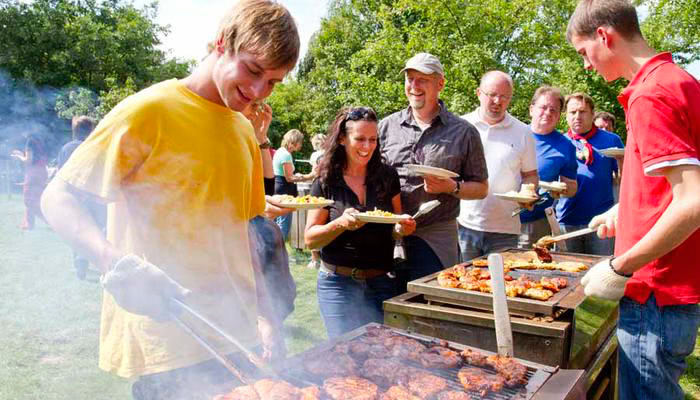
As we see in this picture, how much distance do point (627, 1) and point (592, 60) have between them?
0.30 metres

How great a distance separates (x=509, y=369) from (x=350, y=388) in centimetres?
68

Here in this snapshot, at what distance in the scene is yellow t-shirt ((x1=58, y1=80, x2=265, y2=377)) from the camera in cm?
154

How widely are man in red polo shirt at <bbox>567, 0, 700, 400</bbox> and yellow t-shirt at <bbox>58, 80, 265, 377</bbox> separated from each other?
5.73ft

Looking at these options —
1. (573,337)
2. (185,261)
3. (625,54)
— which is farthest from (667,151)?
(185,261)

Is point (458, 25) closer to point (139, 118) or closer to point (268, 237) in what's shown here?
point (268, 237)

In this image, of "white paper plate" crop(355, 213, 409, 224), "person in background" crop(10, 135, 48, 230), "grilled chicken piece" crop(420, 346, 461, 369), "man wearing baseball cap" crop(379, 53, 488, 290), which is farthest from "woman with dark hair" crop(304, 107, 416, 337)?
"person in background" crop(10, 135, 48, 230)

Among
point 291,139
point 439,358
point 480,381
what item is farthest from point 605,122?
point 480,381

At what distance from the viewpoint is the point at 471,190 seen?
3818 mm

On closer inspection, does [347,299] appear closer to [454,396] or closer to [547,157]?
[454,396]

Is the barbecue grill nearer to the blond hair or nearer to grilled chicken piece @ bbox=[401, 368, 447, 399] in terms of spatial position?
grilled chicken piece @ bbox=[401, 368, 447, 399]

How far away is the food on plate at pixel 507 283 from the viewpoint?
9.09 ft

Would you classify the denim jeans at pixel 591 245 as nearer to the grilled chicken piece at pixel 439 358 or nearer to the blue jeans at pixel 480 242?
the blue jeans at pixel 480 242

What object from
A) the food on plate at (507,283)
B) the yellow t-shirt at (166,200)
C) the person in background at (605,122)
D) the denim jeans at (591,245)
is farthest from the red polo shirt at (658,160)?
the person in background at (605,122)

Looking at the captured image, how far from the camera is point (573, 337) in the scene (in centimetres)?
242
